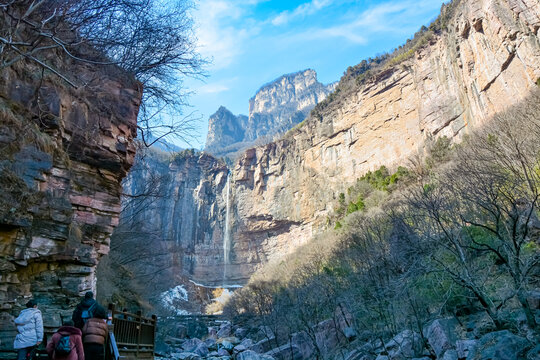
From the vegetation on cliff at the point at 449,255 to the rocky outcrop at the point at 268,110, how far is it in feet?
329

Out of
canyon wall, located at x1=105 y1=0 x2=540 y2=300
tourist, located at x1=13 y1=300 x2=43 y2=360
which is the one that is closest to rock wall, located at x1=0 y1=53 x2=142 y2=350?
tourist, located at x1=13 y1=300 x2=43 y2=360

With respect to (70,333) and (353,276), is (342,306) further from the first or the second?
(70,333)

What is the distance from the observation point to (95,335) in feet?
16.3

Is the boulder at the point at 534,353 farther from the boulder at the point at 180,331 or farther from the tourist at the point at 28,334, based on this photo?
the boulder at the point at 180,331

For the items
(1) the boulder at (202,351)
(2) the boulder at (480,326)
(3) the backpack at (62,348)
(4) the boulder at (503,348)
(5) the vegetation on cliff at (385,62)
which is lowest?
(1) the boulder at (202,351)

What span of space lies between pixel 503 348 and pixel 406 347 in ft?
19.2

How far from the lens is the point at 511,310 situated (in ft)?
32.2

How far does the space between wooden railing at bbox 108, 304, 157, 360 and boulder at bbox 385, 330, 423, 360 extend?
7.40m

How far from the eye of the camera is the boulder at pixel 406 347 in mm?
10627

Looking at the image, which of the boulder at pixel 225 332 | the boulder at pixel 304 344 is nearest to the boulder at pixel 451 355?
the boulder at pixel 304 344

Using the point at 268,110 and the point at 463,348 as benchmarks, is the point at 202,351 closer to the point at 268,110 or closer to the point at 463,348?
the point at 463,348

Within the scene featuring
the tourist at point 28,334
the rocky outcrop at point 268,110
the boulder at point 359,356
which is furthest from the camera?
the rocky outcrop at point 268,110

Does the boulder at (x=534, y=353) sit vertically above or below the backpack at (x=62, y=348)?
below

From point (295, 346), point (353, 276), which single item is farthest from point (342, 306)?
point (295, 346)
